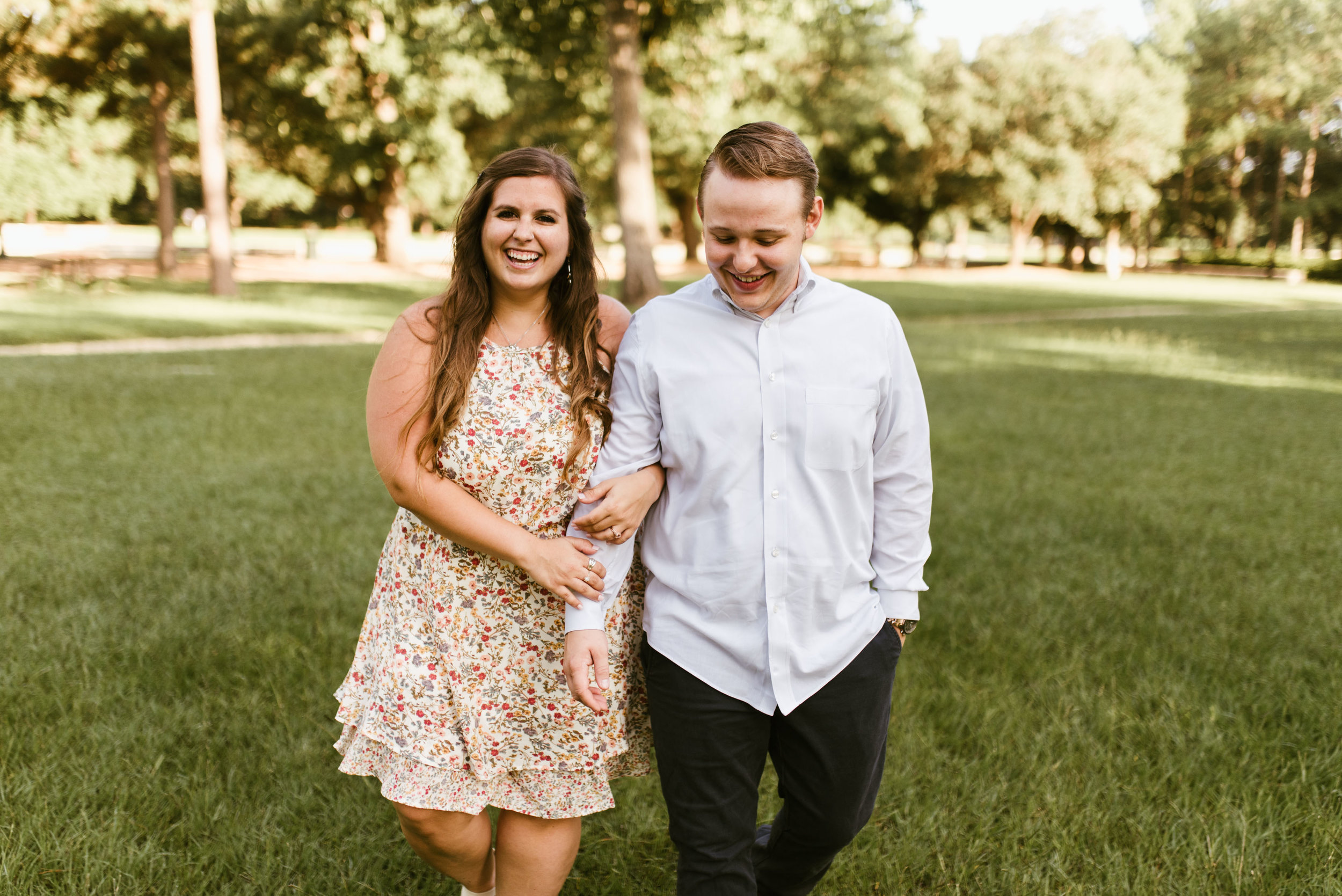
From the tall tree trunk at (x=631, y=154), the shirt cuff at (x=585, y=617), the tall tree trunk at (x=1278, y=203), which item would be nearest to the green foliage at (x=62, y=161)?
the tall tree trunk at (x=631, y=154)

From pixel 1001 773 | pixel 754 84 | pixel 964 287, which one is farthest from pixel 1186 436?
pixel 964 287

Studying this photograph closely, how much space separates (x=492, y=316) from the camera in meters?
2.33

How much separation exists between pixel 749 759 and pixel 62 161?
42.4 meters

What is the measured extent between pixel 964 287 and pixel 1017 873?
3225cm

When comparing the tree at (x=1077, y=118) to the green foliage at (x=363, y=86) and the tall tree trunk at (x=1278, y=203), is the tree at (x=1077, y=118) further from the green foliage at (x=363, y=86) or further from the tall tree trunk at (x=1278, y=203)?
the green foliage at (x=363, y=86)

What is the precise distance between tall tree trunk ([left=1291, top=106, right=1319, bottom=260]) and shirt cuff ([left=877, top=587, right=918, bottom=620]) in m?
52.4

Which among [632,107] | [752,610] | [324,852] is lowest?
[324,852]

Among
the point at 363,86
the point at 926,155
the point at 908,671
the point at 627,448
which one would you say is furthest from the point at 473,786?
the point at 926,155

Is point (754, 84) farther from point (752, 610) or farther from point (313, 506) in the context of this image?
point (752, 610)

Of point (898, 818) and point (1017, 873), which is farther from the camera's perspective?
point (898, 818)

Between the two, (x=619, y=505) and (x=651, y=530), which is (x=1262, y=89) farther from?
(x=619, y=505)

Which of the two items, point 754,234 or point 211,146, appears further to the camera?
point 211,146

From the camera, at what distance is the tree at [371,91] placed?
76.2 ft

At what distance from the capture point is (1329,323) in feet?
71.5
